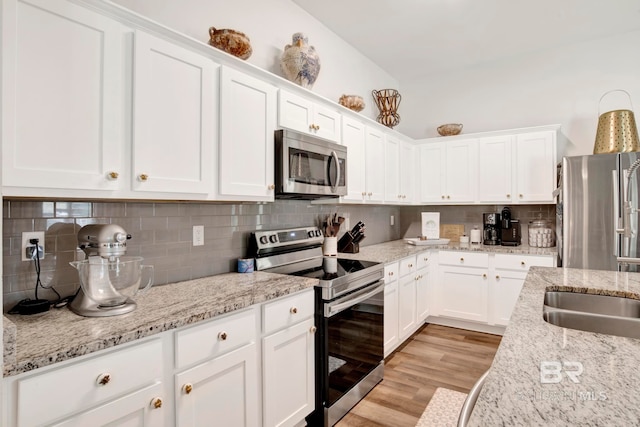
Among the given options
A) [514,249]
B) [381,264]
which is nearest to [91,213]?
[381,264]

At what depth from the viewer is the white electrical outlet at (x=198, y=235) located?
204cm

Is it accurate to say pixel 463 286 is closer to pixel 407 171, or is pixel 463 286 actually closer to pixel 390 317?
pixel 390 317

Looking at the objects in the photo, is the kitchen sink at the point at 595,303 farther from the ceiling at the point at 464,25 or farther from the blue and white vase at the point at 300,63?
the ceiling at the point at 464,25

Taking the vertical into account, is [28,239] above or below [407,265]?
above

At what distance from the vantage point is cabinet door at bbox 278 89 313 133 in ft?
7.25

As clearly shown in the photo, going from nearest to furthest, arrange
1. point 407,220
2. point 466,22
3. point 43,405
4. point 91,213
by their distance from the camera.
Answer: point 43,405
point 91,213
point 466,22
point 407,220

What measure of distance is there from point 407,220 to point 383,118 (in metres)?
1.43

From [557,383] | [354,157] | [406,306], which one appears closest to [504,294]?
[406,306]

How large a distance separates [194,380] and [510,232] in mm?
3563

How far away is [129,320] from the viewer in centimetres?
126

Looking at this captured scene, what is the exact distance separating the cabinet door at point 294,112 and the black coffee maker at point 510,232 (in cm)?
259

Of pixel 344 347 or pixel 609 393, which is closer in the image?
pixel 609 393

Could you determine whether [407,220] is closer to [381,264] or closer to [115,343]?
[381,264]

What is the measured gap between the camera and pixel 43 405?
975mm
